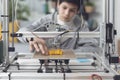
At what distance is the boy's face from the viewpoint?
2.00 metres

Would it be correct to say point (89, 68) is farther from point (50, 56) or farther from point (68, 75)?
point (68, 75)

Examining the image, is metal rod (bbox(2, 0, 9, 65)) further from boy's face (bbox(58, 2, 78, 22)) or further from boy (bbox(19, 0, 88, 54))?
boy's face (bbox(58, 2, 78, 22))

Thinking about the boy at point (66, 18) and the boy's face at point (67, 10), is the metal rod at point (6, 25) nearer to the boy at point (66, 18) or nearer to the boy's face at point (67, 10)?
the boy at point (66, 18)

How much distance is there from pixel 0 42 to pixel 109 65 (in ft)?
1.77

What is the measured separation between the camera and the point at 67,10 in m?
2.01

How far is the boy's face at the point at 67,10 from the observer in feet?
6.55

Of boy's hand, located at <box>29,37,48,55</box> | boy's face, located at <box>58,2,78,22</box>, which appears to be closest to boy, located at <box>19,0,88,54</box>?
boy's face, located at <box>58,2,78,22</box>

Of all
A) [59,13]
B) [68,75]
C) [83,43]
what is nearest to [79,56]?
[83,43]

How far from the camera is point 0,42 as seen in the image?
153 centimetres

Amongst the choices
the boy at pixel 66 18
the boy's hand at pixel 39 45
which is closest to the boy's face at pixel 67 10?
the boy at pixel 66 18

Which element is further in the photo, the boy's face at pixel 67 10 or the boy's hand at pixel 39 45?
the boy's face at pixel 67 10

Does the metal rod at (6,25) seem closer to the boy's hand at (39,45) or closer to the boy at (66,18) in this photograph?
the boy's hand at (39,45)

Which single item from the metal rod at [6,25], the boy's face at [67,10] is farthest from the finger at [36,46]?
the boy's face at [67,10]

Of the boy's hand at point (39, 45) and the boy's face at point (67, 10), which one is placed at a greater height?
the boy's face at point (67, 10)
